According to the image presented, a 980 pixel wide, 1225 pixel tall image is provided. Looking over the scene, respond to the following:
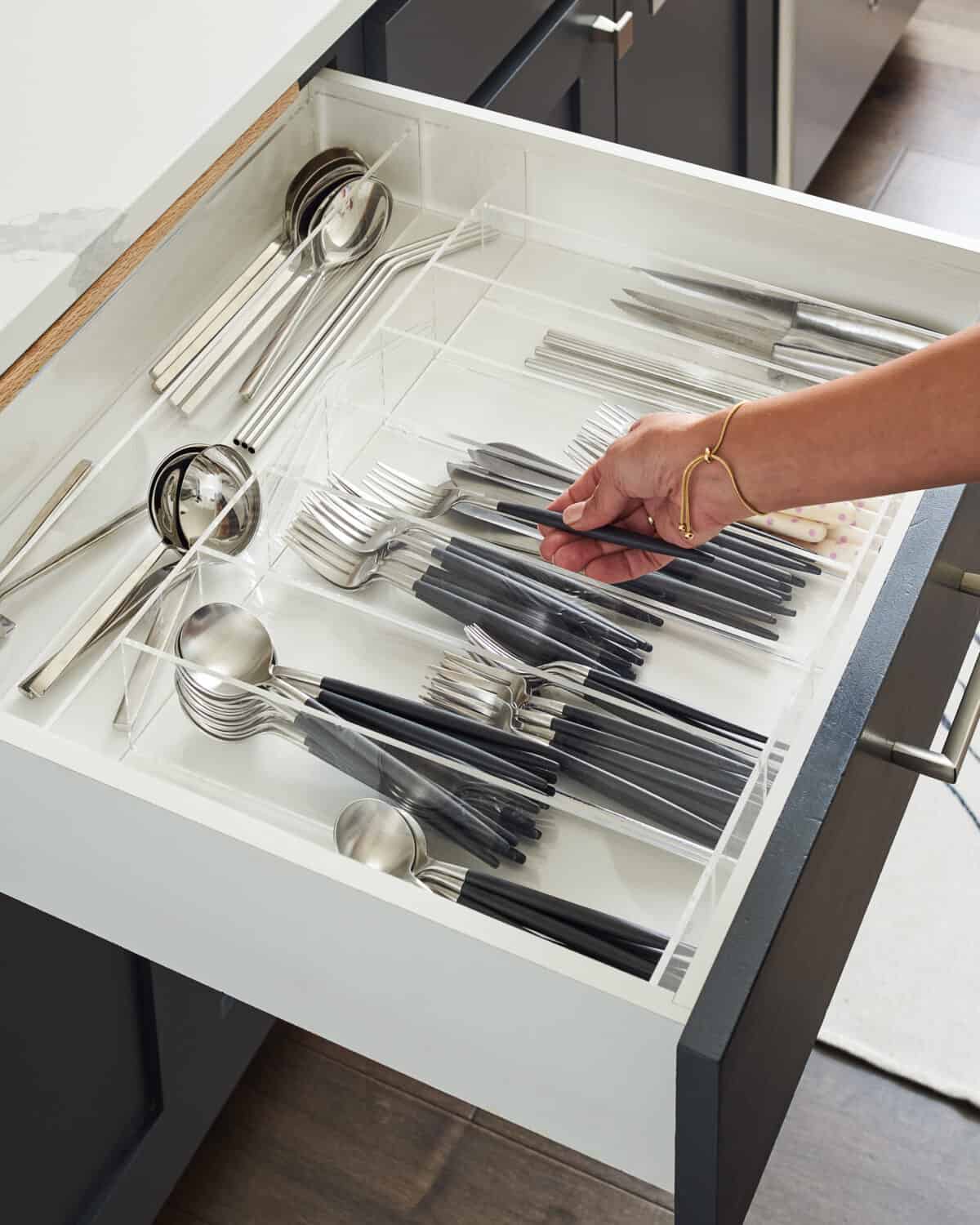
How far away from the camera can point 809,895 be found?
2.18 feet

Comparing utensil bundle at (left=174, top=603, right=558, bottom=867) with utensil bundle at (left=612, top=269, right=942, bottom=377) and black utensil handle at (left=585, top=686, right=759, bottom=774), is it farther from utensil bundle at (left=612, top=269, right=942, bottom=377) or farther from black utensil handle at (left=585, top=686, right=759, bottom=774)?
utensil bundle at (left=612, top=269, right=942, bottom=377)

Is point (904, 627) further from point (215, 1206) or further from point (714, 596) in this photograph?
point (215, 1206)

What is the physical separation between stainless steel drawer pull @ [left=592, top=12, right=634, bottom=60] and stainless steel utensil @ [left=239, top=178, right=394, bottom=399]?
17.1 inches

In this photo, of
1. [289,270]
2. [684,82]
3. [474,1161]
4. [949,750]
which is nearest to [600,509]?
[949,750]

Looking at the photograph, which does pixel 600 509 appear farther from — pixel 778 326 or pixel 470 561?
pixel 778 326

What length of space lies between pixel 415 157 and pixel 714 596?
0.43m

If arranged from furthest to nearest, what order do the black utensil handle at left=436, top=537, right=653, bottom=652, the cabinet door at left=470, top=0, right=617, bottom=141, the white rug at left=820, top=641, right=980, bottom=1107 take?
1. the white rug at left=820, top=641, right=980, bottom=1107
2. the cabinet door at left=470, top=0, right=617, bottom=141
3. the black utensil handle at left=436, top=537, right=653, bottom=652

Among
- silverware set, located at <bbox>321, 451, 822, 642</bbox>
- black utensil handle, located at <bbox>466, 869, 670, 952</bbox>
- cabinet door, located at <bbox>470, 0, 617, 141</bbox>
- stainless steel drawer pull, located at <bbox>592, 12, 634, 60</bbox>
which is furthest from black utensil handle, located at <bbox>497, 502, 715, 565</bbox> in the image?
stainless steel drawer pull, located at <bbox>592, 12, 634, 60</bbox>

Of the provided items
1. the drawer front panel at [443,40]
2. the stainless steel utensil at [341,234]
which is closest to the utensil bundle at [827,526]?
the stainless steel utensil at [341,234]

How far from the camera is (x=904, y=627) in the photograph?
2.39 ft

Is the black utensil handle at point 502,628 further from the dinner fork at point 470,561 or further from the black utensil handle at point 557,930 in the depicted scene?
the black utensil handle at point 557,930

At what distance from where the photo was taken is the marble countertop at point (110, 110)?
0.79 metres

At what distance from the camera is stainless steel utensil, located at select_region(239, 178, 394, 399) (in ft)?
3.29

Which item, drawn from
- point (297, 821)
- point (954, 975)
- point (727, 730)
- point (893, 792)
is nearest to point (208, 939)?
point (297, 821)
